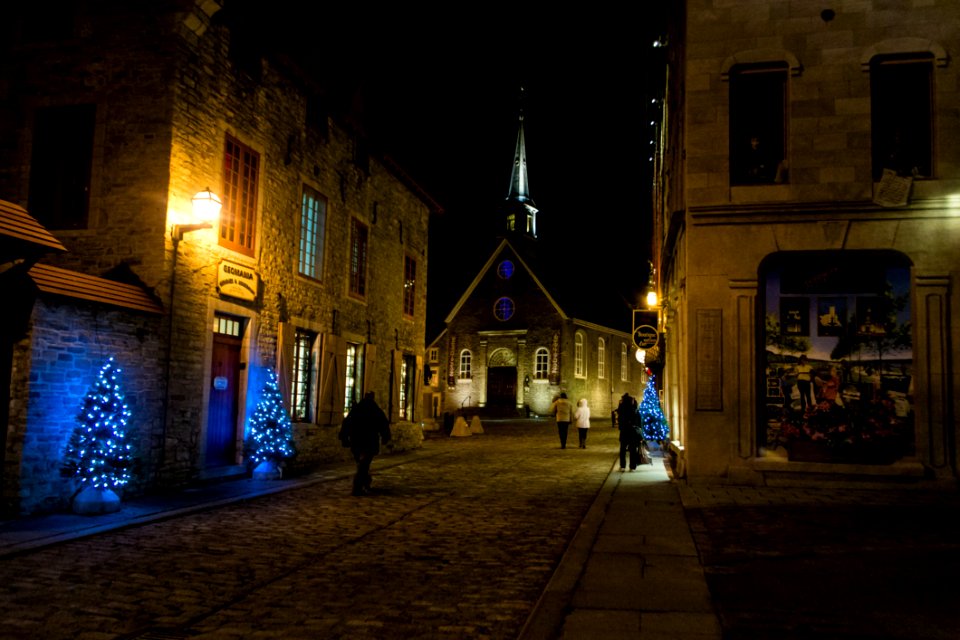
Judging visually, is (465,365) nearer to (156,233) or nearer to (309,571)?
(156,233)

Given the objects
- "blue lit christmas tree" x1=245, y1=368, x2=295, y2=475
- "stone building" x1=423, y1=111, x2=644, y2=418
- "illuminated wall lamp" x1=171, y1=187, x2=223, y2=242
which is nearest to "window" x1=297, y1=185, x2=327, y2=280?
"blue lit christmas tree" x1=245, y1=368, x2=295, y2=475

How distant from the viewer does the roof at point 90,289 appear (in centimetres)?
978

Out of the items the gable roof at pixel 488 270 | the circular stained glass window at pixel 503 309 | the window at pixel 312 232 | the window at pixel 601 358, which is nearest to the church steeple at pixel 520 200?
the gable roof at pixel 488 270

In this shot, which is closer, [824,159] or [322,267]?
[824,159]

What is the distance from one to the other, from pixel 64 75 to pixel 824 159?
42.0 feet

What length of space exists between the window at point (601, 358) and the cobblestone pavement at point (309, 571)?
4009 cm

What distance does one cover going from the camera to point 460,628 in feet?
17.3

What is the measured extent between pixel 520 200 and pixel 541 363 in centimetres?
1727

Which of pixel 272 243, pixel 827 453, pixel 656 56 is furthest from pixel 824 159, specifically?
pixel 656 56

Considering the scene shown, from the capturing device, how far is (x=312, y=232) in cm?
1733

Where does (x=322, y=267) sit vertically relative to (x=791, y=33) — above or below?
below

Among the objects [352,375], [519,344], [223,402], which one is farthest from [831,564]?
[519,344]

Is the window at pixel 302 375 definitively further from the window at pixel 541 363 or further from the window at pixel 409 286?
the window at pixel 541 363

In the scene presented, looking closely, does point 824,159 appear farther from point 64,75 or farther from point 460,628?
point 64,75
